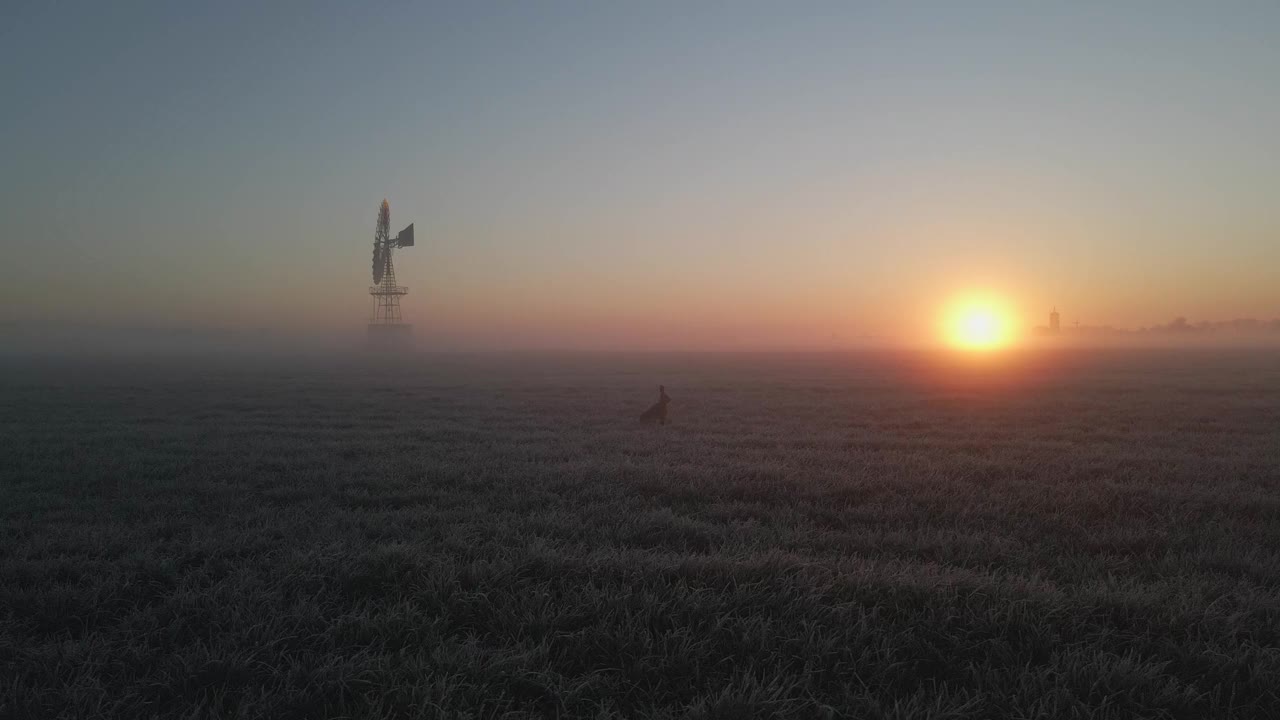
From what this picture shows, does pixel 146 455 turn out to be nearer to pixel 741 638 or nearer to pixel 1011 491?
pixel 741 638

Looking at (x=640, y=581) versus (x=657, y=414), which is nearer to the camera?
(x=640, y=581)

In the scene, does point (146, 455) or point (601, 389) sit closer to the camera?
point (146, 455)

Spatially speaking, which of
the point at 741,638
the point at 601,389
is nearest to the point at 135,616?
the point at 741,638

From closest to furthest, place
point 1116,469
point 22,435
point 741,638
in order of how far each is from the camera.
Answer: point 741,638
point 1116,469
point 22,435

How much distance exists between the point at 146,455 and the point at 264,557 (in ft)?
25.5

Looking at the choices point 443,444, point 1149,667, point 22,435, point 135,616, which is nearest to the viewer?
point 1149,667

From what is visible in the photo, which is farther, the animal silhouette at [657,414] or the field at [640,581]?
the animal silhouette at [657,414]

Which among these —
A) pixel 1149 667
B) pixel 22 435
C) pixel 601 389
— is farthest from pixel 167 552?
pixel 601 389

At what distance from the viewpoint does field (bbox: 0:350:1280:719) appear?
353cm

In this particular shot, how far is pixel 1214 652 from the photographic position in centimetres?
380

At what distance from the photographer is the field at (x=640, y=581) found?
353 cm

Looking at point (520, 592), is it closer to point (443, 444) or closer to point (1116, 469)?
point (443, 444)

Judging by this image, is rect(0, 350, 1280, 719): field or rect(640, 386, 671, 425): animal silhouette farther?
rect(640, 386, 671, 425): animal silhouette

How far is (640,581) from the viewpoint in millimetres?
4828
